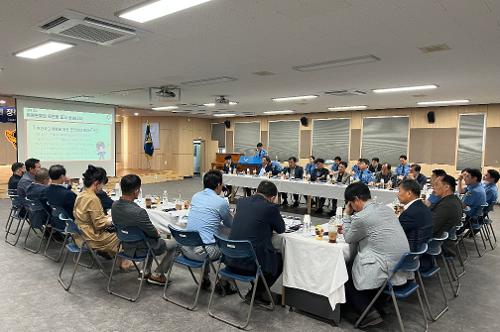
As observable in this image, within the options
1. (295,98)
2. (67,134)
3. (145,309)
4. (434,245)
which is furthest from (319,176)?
(67,134)

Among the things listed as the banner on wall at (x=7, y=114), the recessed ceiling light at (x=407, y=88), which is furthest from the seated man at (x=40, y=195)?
the banner on wall at (x=7, y=114)

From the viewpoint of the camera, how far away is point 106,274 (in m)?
4.07

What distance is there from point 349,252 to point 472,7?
2381mm

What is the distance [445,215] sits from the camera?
3.71m

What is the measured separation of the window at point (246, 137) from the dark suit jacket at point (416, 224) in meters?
12.6

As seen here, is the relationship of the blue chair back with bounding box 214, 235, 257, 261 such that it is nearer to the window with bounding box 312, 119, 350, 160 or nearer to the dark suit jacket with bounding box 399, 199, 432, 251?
the dark suit jacket with bounding box 399, 199, 432, 251

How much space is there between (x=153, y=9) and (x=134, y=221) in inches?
78.1

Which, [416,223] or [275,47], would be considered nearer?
[416,223]

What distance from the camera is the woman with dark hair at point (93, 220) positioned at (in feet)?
12.4

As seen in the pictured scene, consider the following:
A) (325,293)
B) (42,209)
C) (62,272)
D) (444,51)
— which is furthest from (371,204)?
(42,209)

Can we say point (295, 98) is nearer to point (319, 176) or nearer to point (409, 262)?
point (319, 176)

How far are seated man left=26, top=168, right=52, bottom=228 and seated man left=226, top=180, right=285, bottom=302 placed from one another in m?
2.96

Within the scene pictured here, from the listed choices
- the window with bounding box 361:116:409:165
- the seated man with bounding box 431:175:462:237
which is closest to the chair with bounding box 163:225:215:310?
the seated man with bounding box 431:175:462:237

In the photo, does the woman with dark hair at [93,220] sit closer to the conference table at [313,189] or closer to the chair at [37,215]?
the chair at [37,215]
